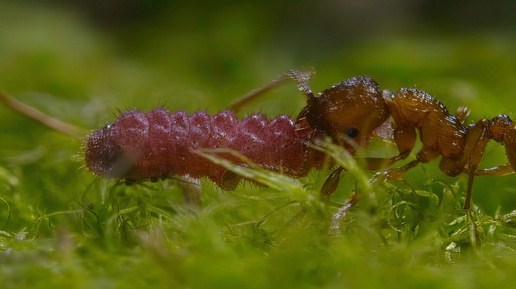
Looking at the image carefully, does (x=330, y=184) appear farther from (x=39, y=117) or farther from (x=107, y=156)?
(x=39, y=117)

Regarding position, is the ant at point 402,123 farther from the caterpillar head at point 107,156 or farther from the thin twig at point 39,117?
the thin twig at point 39,117

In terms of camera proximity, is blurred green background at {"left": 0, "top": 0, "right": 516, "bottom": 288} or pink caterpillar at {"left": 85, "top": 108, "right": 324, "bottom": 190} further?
pink caterpillar at {"left": 85, "top": 108, "right": 324, "bottom": 190}

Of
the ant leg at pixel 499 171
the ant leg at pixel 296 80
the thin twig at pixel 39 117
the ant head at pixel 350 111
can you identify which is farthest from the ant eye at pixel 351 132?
the thin twig at pixel 39 117

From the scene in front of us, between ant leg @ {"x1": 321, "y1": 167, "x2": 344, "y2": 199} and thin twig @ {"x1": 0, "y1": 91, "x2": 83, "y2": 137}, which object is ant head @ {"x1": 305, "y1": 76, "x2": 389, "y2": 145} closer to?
A: ant leg @ {"x1": 321, "y1": 167, "x2": 344, "y2": 199}

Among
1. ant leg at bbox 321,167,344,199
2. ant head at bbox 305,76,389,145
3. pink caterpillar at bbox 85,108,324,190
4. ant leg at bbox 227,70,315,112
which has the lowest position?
ant leg at bbox 321,167,344,199

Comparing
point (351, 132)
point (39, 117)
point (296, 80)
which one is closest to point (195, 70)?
point (39, 117)

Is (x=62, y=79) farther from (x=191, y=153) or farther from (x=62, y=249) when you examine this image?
(x=62, y=249)

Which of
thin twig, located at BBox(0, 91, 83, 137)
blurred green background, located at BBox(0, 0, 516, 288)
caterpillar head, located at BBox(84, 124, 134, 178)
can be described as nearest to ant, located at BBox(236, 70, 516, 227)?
blurred green background, located at BBox(0, 0, 516, 288)
